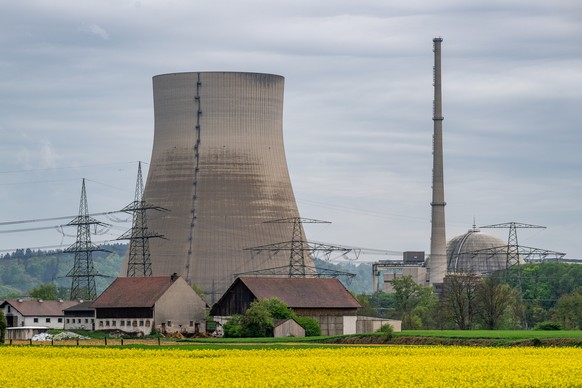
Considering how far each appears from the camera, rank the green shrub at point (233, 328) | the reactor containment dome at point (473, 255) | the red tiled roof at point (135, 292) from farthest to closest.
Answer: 1. the reactor containment dome at point (473, 255)
2. the red tiled roof at point (135, 292)
3. the green shrub at point (233, 328)

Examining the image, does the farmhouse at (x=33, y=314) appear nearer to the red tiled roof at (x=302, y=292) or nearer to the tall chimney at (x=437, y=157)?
the red tiled roof at (x=302, y=292)

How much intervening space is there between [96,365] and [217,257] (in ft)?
141

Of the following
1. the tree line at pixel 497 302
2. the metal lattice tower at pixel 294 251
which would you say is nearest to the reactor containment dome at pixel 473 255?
the tree line at pixel 497 302

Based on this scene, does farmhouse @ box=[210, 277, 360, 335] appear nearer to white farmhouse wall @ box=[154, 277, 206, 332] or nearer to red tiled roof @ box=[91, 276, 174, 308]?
white farmhouse wall @ box=[154, 277, 206, 332]

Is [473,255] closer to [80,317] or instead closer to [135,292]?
[80,317]

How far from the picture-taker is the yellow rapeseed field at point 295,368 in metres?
26.3

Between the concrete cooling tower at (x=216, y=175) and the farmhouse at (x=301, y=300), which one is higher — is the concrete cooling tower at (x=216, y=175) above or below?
above

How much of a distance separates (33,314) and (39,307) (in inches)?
39.3

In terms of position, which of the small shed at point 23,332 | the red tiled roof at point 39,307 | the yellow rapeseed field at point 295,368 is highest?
the red tiled roof at point 39,307

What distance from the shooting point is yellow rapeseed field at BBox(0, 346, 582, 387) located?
26.3 meters

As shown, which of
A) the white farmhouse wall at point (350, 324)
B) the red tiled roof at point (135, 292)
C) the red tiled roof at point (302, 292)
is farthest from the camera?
the white farmhouse wall at point (350, 324)

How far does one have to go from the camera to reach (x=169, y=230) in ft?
239

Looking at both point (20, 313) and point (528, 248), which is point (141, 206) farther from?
point (528, 248)

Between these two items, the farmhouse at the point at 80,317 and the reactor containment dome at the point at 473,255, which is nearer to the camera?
the farmhouse at the point at 80,317
